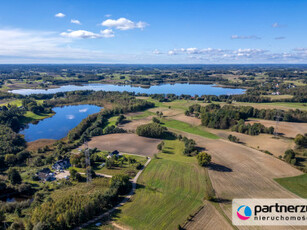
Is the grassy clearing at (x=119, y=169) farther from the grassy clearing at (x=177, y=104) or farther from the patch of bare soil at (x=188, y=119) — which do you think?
the grassy clearing at (x=177, y=104)

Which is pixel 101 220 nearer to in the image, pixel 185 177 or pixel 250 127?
pixel 185 177

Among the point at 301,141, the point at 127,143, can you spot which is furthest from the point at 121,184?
the point at 301,141

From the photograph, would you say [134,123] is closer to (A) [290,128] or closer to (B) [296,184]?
(B) [296,184]

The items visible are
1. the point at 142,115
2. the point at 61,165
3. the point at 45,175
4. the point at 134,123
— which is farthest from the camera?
the point at 142,115

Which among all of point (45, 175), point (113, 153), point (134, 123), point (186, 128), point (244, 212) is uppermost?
point (134, 123)

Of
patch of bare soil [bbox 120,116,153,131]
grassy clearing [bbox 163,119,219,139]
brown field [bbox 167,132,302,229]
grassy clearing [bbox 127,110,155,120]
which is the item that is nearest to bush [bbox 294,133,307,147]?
brown field [bbox 167,132,302,229]

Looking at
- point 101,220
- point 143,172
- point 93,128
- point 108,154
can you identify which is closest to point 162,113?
point 93,128
